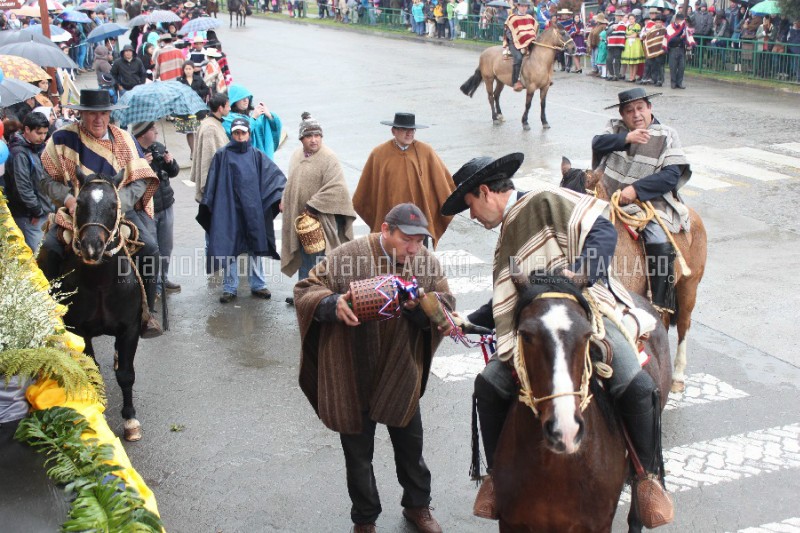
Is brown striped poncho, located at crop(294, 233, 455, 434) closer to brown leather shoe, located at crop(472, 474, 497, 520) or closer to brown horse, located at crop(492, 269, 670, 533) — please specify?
brown leather shoe, located at crop(472, 474, 497, 520)

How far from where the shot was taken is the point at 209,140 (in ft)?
37.6

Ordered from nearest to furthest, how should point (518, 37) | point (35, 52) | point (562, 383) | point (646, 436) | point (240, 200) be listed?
point (562, 383) → point (646, 436) → point (240, 200) → point (35, 52) → point (518, 37)

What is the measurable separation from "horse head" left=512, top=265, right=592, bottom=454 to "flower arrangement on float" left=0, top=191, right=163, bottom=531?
194cm

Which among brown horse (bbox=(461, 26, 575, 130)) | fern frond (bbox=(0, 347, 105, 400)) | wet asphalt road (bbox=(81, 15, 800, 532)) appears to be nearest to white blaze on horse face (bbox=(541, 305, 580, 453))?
wet asphalt road (bbox=(81, 15, 800, 532))

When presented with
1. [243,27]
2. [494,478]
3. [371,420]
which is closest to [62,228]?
[371,420]

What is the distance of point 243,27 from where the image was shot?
4934 centimetres

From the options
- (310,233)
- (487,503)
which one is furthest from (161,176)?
(487,503)

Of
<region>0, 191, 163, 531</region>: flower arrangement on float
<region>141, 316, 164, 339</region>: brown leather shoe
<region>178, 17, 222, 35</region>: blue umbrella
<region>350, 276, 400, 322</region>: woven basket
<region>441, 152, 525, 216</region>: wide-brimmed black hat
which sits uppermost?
<region>178, 17, 222, 35</region>: blue umbrella

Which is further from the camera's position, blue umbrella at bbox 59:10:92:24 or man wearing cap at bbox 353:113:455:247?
blue umbrella at bbox 59:10:92:24

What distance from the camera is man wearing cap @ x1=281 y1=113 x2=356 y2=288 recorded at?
991 cm

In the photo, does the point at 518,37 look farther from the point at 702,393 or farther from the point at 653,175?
the point at 702,393

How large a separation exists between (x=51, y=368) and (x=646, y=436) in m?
3.42

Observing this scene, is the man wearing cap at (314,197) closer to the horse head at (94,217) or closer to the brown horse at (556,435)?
the horse head at (94,217)

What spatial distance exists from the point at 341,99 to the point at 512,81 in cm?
523
